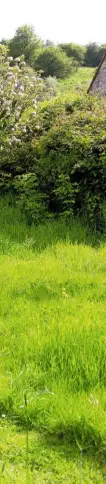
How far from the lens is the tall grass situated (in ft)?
8.84

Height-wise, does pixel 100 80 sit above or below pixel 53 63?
below

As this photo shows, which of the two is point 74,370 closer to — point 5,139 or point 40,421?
point 40,421

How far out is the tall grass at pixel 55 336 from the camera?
8.84 feet

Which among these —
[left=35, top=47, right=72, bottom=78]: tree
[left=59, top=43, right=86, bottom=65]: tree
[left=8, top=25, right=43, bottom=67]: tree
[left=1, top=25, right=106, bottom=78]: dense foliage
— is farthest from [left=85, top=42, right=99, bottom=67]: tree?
[left=35, top=47, right=72, bottom=78]: tree

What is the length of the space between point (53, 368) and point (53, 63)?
170ft

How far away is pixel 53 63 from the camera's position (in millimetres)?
50844

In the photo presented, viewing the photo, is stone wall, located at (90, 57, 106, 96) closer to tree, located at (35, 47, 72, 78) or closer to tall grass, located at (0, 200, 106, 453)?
tall grass, located at (0, 200, 106, 453)

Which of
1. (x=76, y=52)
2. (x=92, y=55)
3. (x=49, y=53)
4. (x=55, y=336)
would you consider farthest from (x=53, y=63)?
(x=55, y=336)

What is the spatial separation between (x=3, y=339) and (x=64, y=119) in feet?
15.8

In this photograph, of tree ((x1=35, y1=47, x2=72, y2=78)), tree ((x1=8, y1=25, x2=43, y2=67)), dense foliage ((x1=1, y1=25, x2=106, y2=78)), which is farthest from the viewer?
tree ((x1=8, y1=25, x2=43, y2=67))

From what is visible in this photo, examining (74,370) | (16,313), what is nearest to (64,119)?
(16,313)

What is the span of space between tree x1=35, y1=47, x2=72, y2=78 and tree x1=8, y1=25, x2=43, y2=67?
1674 mm

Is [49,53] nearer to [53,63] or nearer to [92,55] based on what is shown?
[53,63]

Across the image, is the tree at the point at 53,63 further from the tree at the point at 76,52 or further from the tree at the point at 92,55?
the tree at the point at 92,55
